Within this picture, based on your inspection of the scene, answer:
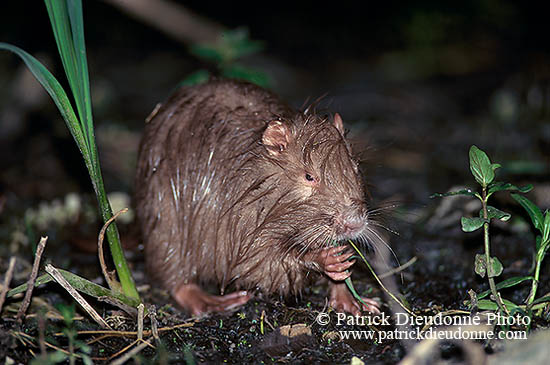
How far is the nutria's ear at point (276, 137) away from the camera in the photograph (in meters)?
3.37

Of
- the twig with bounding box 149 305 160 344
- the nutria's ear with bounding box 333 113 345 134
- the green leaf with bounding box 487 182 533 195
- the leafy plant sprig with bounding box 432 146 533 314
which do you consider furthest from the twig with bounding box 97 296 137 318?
the green leaf with bounding box 487 182 533 195

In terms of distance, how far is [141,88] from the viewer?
32.1 feet

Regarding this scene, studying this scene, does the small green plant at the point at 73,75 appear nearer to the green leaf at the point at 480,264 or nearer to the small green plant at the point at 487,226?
the small green plant at the point at 487,226

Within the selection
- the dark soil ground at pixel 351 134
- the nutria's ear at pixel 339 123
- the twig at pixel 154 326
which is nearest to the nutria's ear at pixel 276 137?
the nutria's ear at pixel 339 123

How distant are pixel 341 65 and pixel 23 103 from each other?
571cm

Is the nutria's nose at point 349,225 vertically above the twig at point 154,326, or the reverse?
the nutria's nose at point 349,225

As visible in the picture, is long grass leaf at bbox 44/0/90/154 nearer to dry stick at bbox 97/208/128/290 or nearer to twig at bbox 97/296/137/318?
dry stick at bbox 97/208/128/290

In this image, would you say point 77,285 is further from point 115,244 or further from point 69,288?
point 115,244

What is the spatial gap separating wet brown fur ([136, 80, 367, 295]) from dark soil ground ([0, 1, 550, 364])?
29 cm

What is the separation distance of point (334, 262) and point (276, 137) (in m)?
0.75

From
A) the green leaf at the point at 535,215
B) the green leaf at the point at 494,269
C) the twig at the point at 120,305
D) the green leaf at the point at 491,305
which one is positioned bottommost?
the twig at the point at 120,305

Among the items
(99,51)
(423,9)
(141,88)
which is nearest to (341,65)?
(423,9)

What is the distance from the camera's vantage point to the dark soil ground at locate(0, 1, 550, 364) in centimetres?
334

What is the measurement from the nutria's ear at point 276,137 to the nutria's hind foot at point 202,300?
936mm
